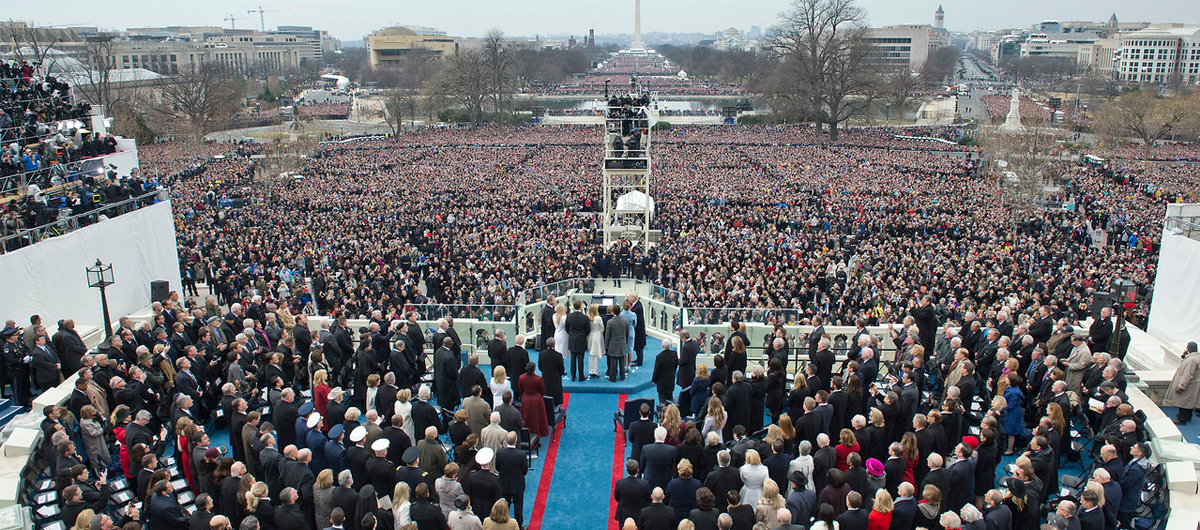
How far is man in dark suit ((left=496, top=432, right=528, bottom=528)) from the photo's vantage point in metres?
7.51

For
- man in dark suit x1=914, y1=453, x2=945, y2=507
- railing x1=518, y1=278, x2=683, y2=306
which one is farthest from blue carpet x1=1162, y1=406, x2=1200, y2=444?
railing x1=518, y1=278, x2=683, y2=306

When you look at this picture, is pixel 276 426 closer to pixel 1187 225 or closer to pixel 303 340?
pixel 303 340

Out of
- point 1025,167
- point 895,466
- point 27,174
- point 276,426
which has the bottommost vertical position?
point 276,426

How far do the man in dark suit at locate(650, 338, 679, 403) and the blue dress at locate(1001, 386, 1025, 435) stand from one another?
3.73m

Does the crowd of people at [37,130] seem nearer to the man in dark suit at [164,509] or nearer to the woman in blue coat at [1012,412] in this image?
the man in dark suit at [164,509]

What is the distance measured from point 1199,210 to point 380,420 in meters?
13.6

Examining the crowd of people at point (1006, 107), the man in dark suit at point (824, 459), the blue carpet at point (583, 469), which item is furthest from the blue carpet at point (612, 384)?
the crowd of people at point (1006, 107)

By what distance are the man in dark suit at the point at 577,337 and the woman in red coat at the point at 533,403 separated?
167cm

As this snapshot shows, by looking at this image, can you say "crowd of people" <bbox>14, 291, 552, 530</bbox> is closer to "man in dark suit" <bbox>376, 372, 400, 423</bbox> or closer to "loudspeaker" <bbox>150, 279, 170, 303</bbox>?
"man in dark suit" <bbox>376, 372, 400, 423</bbox>

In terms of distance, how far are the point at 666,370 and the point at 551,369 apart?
145 centimetres

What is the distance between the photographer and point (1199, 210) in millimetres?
13281

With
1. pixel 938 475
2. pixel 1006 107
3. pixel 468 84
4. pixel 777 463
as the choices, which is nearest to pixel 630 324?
pixel 777 463

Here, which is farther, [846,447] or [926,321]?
[926,321]

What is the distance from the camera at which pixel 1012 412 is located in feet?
28.1
